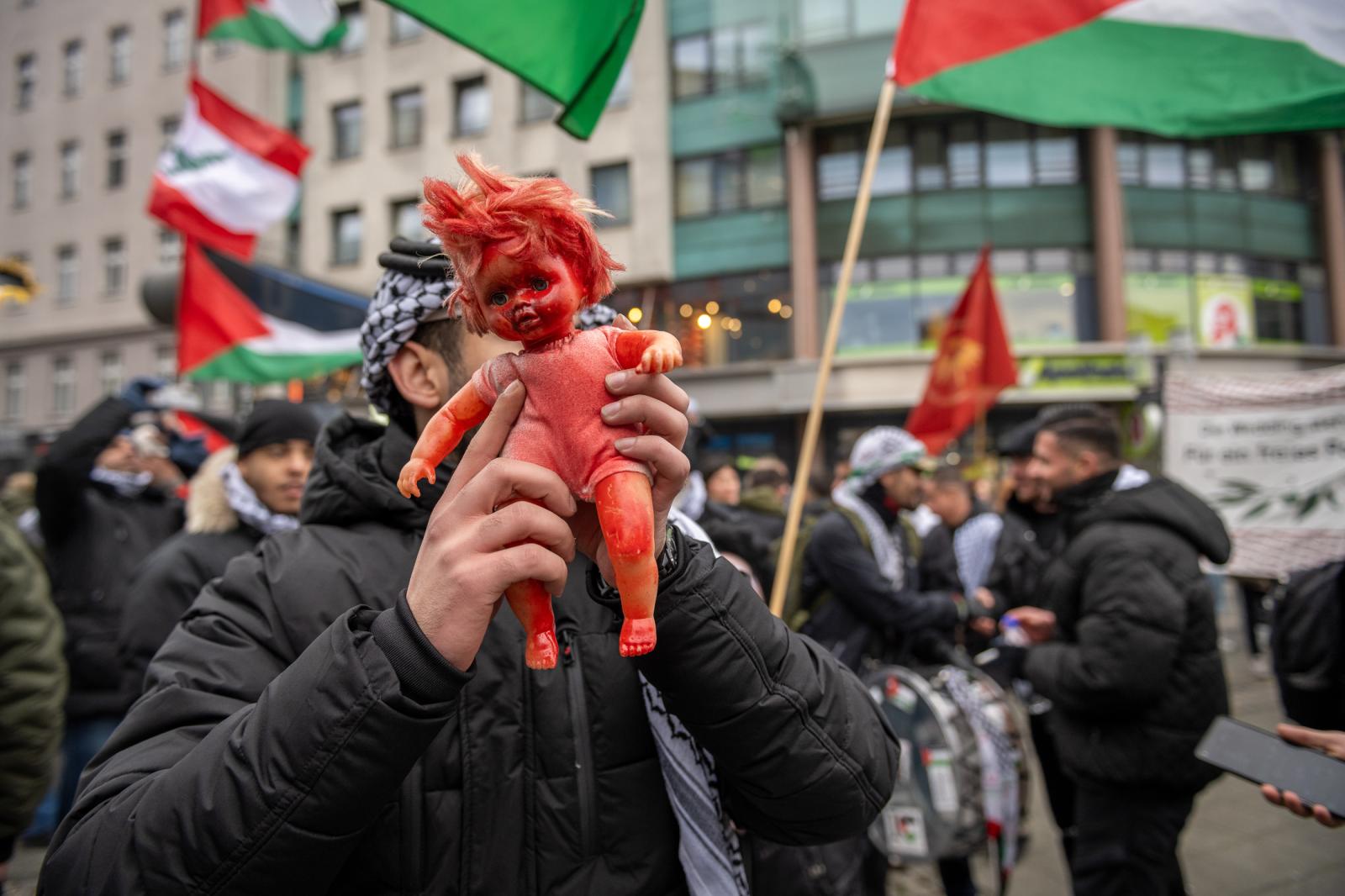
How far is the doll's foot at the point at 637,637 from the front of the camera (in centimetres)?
96

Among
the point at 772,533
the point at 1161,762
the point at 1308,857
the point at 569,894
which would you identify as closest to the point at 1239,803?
the point at 1308,857

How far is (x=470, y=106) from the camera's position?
839 inches

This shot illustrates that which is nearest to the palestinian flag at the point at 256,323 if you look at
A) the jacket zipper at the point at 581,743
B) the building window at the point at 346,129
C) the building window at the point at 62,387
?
the jacket zipper at the point at 581,743

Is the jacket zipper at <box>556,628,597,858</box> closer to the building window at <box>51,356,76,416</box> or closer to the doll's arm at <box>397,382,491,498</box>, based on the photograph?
the doll's arm at <box>397,382,491,498</box>

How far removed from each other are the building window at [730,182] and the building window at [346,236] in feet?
29.4

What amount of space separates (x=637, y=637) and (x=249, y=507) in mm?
2615

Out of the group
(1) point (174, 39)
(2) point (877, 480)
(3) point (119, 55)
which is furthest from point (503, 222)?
(3) point (119, 55)

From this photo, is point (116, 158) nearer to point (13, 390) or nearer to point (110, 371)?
point (110, 371)

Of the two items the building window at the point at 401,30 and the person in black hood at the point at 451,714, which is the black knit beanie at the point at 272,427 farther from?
the building window at the point at 401,30

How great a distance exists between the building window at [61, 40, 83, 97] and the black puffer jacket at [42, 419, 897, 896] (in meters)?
32.0

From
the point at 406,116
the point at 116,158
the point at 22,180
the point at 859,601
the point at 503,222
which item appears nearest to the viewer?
the point at 503,222

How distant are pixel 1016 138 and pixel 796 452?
863 cm

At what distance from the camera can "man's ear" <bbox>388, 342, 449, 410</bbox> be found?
147cm

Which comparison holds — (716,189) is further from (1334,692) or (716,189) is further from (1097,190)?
(1334,692)
